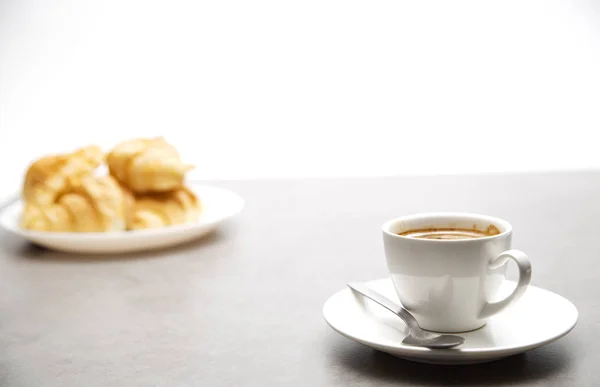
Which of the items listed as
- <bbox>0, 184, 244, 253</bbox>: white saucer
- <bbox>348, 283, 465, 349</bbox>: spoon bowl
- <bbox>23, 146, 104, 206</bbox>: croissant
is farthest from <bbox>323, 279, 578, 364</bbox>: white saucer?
<bbox>23, 146, 104, 206</bbox>: croissant

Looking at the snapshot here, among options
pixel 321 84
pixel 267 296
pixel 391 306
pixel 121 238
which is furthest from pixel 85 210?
pixel 321 84

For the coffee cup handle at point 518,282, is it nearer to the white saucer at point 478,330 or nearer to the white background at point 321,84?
the white saucer at point 478,330

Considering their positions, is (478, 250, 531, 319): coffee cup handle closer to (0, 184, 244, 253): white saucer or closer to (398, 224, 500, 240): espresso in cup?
(398, 224, 500, 240): espresso in cup

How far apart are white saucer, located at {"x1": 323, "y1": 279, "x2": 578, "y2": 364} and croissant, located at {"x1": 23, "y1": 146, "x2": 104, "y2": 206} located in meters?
0.66

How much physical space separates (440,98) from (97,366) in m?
2.99

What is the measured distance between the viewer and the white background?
131 inches

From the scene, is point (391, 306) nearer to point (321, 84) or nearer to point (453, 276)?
point (453, 276)

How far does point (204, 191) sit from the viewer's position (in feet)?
5.29

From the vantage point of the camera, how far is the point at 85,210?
1328 millimetres

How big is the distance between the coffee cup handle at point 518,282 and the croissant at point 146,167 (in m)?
0.71

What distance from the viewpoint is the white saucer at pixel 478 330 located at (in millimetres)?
729

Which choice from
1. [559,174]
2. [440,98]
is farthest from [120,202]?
[440,98]

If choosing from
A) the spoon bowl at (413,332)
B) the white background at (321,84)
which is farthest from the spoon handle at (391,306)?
the white background at (321,84)

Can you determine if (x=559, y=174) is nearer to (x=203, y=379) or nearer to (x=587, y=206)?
(x=587, y=206)
